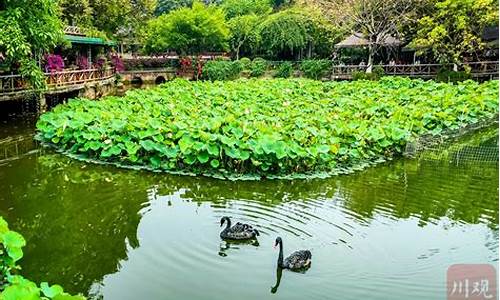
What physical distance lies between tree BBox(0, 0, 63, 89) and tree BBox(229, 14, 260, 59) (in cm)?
2210

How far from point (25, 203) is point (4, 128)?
7506mm

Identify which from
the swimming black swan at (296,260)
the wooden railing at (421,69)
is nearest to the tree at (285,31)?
the wooden railing at (421,69)

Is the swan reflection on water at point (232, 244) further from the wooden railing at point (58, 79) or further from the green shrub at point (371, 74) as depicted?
the green shrub at point (371, 74)

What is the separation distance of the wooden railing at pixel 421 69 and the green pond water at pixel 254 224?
1543cm

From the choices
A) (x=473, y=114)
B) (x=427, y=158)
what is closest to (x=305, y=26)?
(x=473, y=114)

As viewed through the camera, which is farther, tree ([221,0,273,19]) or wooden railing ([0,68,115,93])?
tree ([221,0,273,19])

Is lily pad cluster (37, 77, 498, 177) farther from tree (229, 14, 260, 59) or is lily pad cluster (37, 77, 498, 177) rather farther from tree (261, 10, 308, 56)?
tree (229, 14, 260, 59)

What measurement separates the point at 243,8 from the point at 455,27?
2288cm

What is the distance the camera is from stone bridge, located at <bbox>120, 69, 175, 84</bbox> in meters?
31.0

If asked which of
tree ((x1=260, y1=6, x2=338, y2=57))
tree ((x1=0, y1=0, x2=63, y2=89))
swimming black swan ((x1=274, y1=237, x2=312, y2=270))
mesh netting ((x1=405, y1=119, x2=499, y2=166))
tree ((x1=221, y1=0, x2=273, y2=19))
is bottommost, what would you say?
swimming black swan ((x1=274, y1=237, x2=312, y2=270))

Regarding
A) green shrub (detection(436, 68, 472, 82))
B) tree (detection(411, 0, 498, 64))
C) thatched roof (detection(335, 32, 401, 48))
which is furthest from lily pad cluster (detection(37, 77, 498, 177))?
thatched roof (detection(335, 32, 401, 48))

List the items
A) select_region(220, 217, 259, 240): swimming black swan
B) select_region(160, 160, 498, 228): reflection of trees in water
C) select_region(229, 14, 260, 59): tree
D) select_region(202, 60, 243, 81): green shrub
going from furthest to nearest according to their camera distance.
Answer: select_region(229, 14, 260, 59): tree < select_region(202, 60, 243, 81): green shrub < select_region(160, 160, 498, 228): reflection of trees in water < select_region(220, 217, 259, 240): swimming black swan

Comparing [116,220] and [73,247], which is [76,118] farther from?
[73,247]

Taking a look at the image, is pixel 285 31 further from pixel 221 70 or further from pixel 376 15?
pixel 376 15
